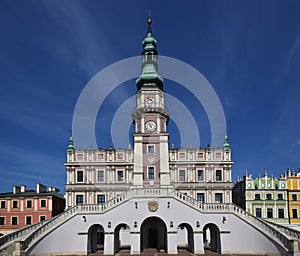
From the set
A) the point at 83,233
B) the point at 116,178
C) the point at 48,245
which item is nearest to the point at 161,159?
the point at 116,178

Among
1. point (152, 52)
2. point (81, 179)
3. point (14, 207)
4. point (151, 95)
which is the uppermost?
point (152, 52)

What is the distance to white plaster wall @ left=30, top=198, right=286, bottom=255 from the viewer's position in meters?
34.8

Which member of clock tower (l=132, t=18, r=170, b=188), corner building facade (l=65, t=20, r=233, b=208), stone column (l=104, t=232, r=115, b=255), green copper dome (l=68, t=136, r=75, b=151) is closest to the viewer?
stone column (l=104, t=232, r=115, b=255)

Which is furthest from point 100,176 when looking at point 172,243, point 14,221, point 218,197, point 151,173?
point 172,243

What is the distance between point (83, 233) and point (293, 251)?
19265 mm

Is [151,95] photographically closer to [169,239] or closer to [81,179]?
[81,179]

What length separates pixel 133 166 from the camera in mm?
48781

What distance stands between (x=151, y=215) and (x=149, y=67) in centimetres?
2230

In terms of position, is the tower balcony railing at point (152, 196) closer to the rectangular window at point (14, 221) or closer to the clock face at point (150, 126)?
the clock face at point (150, 126)

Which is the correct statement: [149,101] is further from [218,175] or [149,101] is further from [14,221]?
[14,221]

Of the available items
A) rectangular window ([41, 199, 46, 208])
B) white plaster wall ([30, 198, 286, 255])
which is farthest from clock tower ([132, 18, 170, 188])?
rectangular window ([41, 199, 46, 208])

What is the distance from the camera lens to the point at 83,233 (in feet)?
117

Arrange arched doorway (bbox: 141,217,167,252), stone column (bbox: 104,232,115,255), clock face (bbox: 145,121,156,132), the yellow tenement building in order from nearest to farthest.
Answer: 1. stone column (bbox: 104,232,115,255)
2. arched doorway (bbox: 141,217,167,252)
3. clock face (bbox: 145,121,156,132)
4. the yellow tenement building

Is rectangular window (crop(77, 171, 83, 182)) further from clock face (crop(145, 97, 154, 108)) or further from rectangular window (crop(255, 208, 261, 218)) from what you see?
rectangular window (crop(255, 208, 261, 218))
